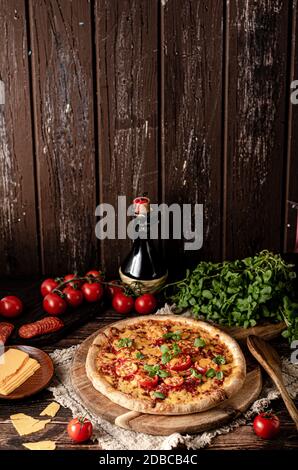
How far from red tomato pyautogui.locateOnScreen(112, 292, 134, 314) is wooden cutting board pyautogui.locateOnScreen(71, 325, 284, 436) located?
465mm

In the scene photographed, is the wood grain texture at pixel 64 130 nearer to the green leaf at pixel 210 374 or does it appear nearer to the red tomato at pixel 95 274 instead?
the red tomato at pixel 95 274

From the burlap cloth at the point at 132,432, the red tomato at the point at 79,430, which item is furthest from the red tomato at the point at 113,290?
the red tomato at the point at 79,430

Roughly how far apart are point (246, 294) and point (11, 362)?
3.00 ft

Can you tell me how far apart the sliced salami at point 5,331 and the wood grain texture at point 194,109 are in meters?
0.85

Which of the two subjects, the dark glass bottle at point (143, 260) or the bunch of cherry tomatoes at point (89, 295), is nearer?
the bunch of cherry tomatoes at point (89, 295)

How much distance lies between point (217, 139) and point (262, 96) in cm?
26

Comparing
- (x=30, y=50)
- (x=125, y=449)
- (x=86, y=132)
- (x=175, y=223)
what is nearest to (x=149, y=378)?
(x=125, y=449)

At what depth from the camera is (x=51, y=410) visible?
2160 millimetres

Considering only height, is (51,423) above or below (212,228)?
below

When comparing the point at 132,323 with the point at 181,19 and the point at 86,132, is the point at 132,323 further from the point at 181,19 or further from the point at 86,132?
the point at 181,19

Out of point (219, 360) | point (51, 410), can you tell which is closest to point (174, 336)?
point (219, 360)

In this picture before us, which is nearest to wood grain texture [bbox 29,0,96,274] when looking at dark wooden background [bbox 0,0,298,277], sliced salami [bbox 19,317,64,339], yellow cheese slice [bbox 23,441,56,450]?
dark wooden background [bbox 0,0,298,277]

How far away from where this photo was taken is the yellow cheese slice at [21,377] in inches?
86.2

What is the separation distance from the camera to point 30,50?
278 cm
